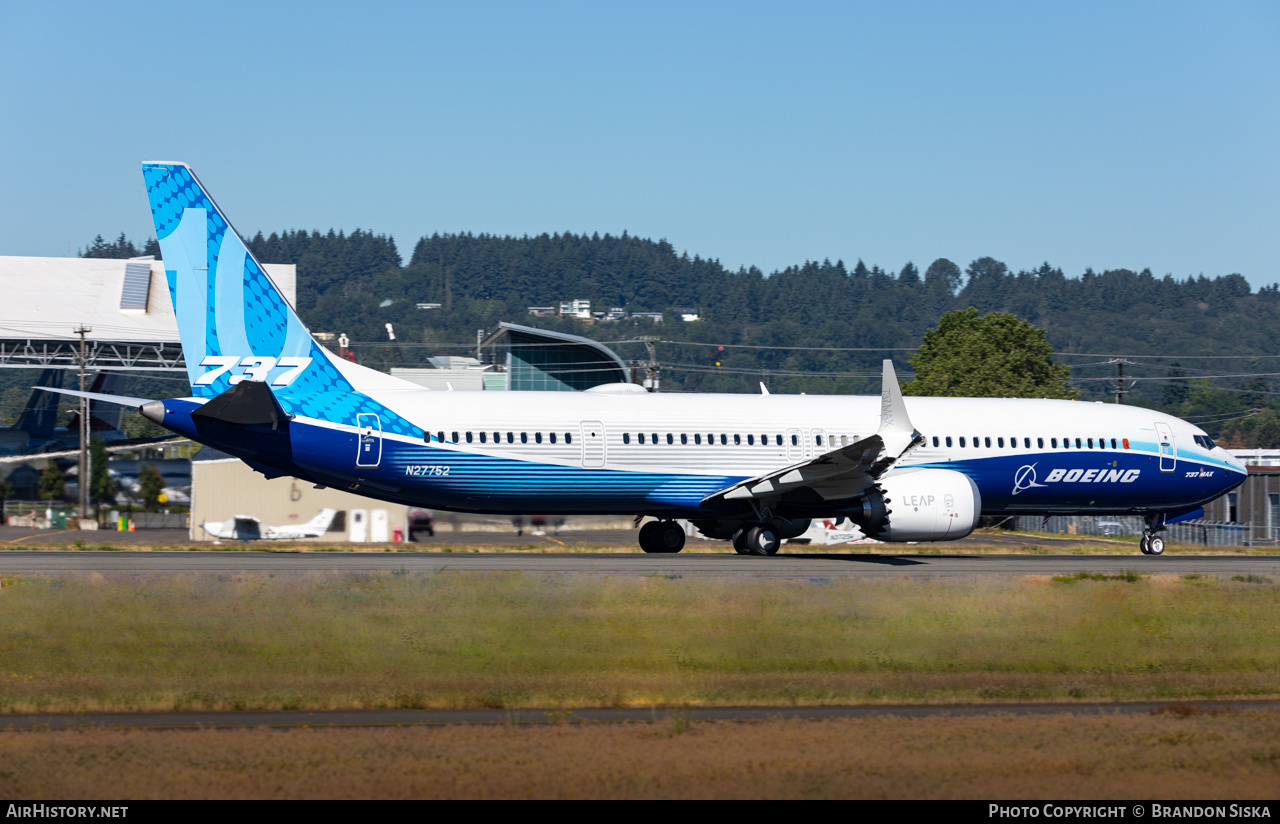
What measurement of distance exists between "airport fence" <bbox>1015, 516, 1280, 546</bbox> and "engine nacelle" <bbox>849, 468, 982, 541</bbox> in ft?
57.7

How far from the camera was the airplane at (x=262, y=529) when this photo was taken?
133 feet

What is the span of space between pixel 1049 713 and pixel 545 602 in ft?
27.0

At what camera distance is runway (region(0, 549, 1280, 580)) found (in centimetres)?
2267

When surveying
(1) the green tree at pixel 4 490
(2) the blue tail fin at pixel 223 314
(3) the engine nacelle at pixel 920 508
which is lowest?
(1) the green tree at pixel 4 490

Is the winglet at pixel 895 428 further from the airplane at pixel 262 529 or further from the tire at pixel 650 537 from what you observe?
the airplane at pixel 262 529

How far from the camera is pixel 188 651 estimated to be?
51.1 feet

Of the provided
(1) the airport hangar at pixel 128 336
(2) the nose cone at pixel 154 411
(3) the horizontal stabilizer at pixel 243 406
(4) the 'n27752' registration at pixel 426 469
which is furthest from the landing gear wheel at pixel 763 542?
(1) the airport hangar at pixel 128 336

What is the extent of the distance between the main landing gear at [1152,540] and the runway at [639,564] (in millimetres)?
3048

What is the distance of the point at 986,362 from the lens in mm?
94125

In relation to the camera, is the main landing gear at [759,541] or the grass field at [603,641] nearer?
the grass field at [603,641]

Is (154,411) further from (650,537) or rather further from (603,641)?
(603,641)

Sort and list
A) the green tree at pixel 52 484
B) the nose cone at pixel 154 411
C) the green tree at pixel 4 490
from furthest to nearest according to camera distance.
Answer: the green tree at pixel 4 490
the green tree at pixel 52 484
the nose cone at pixel 154 411

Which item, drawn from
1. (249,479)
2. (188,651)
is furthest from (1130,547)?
(188,651)
